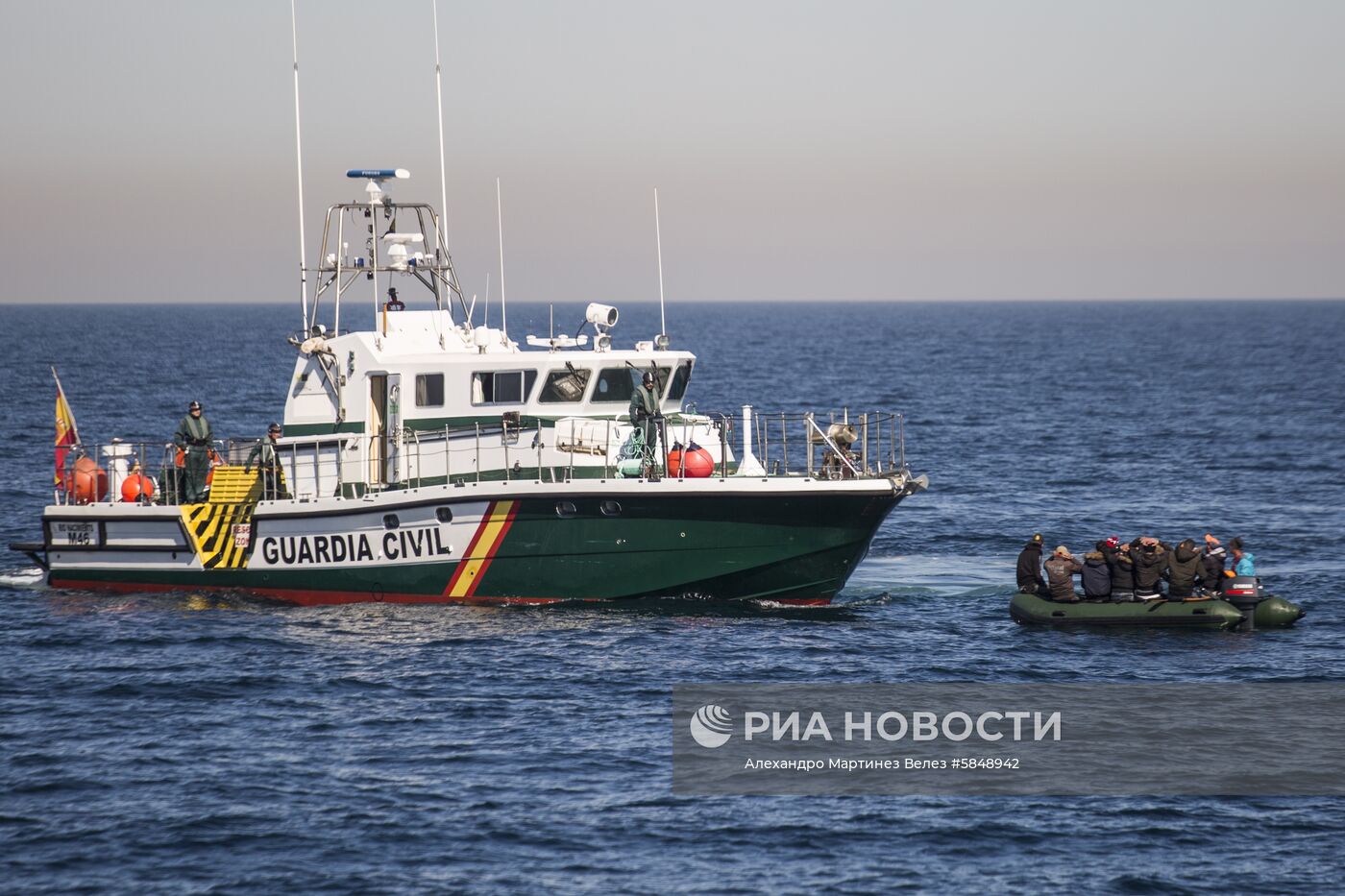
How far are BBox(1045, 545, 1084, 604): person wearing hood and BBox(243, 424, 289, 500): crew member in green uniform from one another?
1209cm

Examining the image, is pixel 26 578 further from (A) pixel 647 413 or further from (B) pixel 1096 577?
(B) pixel 1096 577

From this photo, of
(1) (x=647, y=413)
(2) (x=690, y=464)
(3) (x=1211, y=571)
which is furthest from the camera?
(3) (x=1211, y=571)

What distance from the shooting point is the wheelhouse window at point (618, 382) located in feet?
84.4

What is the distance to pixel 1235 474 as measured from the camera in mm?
44469

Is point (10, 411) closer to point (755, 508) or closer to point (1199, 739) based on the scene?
point (755, 508)

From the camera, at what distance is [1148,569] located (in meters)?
25.0

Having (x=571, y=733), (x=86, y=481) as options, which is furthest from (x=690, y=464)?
(x=86, y=481)

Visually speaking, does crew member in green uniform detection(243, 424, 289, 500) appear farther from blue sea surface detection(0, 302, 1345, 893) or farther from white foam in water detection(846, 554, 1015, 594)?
white foam in water detection(846, 554, 1015, 594)

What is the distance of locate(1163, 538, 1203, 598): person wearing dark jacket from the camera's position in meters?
25.1

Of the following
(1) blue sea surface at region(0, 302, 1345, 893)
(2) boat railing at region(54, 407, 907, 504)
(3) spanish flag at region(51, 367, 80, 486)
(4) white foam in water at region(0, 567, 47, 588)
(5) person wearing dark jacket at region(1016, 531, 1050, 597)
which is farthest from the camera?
(4) white foam in water at region(0, 567, 47, 588)

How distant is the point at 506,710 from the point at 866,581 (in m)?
10.1

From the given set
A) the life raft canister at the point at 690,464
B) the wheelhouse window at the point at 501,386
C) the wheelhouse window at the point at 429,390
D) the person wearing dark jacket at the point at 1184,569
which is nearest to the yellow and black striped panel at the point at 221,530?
the wheelhouse window at the point at 429,390

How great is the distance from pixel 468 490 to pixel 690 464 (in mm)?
3337

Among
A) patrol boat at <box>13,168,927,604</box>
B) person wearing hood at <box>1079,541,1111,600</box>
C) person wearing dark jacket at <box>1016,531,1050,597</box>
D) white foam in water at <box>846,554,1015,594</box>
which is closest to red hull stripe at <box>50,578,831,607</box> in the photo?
patrol boat at <box>13,168,927,604</box>
